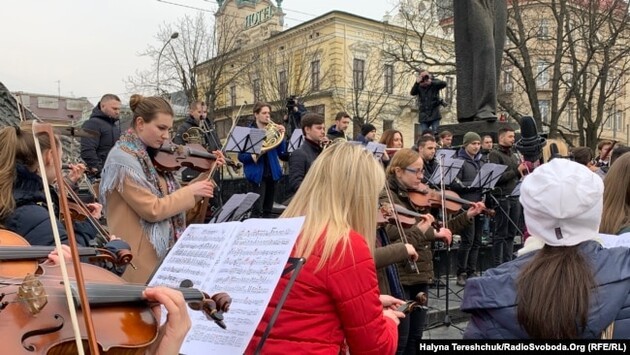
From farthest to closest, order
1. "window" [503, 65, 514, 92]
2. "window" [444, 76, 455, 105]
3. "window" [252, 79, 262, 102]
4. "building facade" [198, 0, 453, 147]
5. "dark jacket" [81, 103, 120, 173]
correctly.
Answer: "building facade" [198, 0, 453, 147] < "window" [252, 79, 262, 102] < "window" [444, 76, 455, 105] < "window" [503, 65, 514, 92] < "dark jacket" [81, 103, 120, 173]

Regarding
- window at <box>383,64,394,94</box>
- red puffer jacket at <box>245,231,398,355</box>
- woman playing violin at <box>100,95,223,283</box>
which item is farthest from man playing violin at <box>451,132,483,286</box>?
window at <box>383,64,394,94</box>

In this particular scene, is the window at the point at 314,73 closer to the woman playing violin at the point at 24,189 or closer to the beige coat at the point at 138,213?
the beige coat at the point at 138,213

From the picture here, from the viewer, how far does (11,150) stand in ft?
9.86

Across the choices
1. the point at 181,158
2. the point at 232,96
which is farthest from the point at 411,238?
the point at 232,96

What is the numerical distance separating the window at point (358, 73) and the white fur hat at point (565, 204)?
3813 cm

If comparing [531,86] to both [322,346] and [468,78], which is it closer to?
[468,78]

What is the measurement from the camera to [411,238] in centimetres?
438

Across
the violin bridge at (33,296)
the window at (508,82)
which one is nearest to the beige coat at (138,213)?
the violin bridge at (33,296)

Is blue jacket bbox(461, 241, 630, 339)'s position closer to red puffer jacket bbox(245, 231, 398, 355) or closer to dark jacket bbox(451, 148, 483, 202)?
red puffer jacket bbox(245, 231, 398, 355)

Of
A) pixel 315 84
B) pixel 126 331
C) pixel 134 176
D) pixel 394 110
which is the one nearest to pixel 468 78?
pixel 134 176

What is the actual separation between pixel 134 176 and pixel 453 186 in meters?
4.52

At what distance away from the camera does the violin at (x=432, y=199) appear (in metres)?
5.05

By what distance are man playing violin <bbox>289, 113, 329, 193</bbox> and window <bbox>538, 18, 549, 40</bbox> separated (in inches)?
789

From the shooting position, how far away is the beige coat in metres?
3.50
